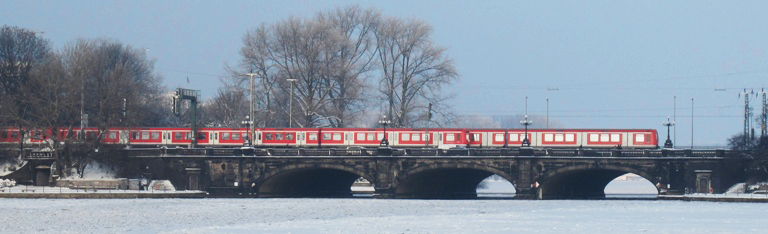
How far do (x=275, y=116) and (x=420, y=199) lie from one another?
32577 millimetres

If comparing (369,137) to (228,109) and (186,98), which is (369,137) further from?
(228,109)

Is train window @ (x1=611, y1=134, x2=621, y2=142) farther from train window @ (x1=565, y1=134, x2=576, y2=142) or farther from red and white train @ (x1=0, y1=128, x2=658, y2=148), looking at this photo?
train window @ (x1=565, y1=134, x2=576, y2=142)

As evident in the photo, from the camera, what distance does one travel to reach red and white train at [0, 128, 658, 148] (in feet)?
432

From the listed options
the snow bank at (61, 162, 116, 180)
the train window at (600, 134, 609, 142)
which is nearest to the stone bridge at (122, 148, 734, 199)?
the snow bank at (61, 162, 116, 180)

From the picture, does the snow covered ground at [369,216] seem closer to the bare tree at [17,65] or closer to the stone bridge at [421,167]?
the stone bridge at [421,167]

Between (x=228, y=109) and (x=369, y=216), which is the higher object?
(x=228, y=109)

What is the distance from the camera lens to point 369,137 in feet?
445

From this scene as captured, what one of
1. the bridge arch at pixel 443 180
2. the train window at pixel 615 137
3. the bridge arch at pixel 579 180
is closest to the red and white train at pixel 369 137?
the train window at pixel 615 137

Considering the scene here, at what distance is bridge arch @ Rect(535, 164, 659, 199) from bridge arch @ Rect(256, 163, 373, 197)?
13873 millimetres

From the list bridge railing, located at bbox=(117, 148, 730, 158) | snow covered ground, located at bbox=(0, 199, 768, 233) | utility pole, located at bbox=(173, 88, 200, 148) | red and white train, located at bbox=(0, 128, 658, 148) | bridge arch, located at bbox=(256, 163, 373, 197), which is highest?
utility pole, located at bbox=(173, 88, 200, 148)

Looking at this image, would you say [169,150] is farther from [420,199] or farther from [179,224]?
[179,224]

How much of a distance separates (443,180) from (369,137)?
7161mm

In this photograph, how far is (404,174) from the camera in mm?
125562

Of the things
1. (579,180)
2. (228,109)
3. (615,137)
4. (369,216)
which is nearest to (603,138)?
(615,137)
